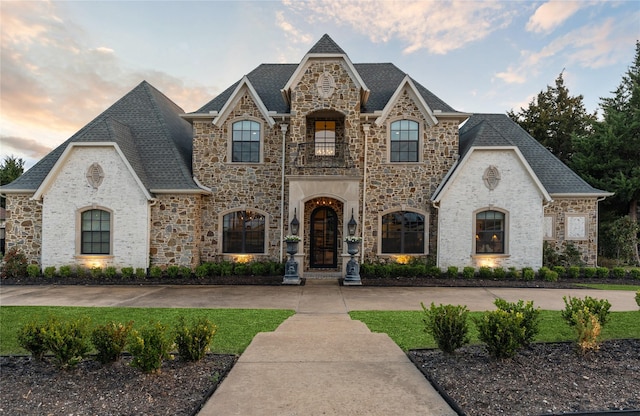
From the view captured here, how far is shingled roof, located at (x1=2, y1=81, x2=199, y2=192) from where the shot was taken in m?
13.8

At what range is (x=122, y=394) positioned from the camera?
3.99 meters

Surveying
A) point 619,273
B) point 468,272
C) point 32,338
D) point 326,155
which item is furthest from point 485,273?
point 32,338

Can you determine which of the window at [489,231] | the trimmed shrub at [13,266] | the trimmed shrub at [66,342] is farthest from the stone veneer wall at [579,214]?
the trimmed shrub at [13,266]

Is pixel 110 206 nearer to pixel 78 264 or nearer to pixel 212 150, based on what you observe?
pixel 78 264

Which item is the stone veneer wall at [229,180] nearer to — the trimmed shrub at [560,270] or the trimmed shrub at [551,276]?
the trimmed shrub at [551,276]

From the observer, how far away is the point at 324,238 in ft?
50.1

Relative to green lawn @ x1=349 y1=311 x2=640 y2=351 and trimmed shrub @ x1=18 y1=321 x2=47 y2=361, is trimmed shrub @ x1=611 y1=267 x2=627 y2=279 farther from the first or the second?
trimmed shrub @ x1=18 y1=321 x2=47 y2=361

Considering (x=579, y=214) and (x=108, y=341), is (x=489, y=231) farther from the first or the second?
(x=108, y=341)

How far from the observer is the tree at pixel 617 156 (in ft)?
61.7

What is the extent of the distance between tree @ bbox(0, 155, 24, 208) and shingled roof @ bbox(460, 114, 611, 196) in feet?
104

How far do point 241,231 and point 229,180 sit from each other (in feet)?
7.82

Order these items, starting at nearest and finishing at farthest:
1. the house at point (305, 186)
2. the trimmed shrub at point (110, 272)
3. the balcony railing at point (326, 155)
Result: the trimmed shrub at point (110, 272) < the house at point (305, 186) < the balcony railing at point (326, 155)

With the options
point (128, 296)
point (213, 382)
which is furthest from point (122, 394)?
point (128, 296)

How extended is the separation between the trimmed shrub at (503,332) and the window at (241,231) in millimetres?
11482
